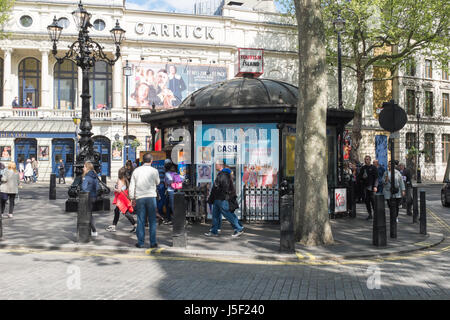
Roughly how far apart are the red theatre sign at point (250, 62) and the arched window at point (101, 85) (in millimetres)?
29408

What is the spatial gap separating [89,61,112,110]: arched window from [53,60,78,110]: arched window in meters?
1.64

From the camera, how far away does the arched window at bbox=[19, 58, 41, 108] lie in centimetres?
4069

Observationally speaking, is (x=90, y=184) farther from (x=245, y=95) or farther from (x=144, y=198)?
(x=245, y=95)

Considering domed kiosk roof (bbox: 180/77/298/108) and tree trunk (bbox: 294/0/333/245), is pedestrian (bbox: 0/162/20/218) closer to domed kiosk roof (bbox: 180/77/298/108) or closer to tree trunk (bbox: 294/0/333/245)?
domed kiosk roof (bbox: 180/77/298/108)

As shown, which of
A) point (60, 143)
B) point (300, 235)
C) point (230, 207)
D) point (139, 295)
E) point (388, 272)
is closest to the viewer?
point (139, 295)

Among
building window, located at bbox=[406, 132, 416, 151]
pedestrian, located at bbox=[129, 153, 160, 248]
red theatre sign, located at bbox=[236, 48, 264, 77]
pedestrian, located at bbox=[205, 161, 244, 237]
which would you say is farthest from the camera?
building window, located at bbox=[406, 132, 416, 151]

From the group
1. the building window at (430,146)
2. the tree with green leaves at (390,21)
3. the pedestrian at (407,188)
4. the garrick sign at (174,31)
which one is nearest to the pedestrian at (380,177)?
the pedestrian at (407,188)

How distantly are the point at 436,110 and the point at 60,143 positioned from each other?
39161 millimetres

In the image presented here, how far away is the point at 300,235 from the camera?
28.8ft

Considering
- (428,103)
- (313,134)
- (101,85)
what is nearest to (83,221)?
(313,134)

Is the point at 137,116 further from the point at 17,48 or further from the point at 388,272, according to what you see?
the point at 388,272

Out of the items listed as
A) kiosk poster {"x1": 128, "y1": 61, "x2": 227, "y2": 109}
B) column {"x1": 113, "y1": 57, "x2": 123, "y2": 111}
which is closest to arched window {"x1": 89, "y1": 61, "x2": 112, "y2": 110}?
column {"x1": 113, "y1": 57, "x2": 123, "y2": 111}

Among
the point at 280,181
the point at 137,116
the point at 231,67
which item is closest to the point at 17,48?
the point at 137,116

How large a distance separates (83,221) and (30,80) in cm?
3707
